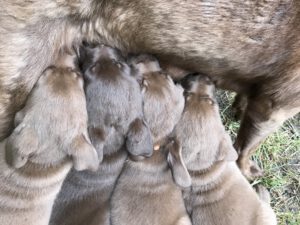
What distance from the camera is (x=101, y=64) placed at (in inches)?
113

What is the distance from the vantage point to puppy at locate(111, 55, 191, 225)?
292 centimetres

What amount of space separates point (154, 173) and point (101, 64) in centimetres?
55

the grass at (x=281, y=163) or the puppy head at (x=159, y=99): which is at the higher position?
the puppy head at (x=159, y=99)

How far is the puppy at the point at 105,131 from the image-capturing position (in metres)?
2.85

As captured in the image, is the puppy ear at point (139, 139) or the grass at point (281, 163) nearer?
the puppy ear at point (139, 139)

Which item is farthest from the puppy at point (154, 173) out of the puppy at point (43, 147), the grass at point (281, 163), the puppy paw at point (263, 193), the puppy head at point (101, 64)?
the grass at point (281, 163)

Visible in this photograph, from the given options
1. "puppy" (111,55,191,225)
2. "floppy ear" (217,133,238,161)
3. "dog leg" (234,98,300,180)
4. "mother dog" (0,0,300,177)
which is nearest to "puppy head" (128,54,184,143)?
"puppy" (111,55,191,225)

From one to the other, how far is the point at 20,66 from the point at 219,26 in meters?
0.86

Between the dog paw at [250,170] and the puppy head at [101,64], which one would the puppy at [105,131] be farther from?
the dog paw at [250,170]

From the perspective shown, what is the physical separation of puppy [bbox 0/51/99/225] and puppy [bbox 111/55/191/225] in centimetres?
30

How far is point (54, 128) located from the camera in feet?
9.07

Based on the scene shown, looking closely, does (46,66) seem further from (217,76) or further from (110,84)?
(217,76)

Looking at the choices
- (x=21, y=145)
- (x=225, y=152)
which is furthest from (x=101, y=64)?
(x=225, y=152)

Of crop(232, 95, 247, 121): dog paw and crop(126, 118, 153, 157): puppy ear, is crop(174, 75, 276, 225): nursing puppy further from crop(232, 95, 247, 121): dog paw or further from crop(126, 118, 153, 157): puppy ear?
crop(232, 95, 247, 121): dog paw
